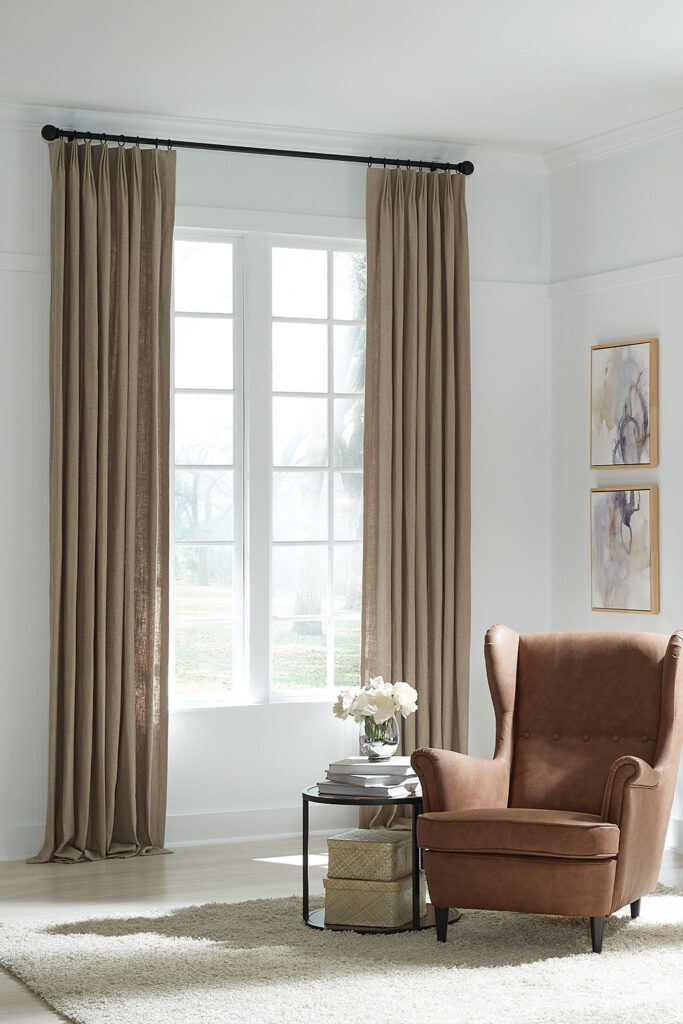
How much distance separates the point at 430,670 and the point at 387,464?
3.16ft

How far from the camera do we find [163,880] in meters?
5.02

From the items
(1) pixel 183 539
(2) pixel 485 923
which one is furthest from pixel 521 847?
(1) pixel 183 539

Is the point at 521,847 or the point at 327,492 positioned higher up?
Answer: the point at 327,492

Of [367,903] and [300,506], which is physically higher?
[300,506]

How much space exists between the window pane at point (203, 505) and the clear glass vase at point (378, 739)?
1.69 metres

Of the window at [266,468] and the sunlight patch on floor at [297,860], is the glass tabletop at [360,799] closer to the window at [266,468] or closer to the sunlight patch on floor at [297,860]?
the sunlight patch on floor at [297,860]

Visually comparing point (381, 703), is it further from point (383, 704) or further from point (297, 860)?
point (297, 860)

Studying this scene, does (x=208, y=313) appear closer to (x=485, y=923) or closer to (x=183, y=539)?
(x=183, y=539)

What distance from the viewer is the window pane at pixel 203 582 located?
5828mm

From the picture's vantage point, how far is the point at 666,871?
5.17 m

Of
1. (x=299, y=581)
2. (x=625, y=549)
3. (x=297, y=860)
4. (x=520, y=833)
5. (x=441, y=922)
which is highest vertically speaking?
(x=625, y=549)

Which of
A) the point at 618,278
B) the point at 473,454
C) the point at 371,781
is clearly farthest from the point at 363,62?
the point at 371,781

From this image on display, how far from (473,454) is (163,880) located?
2484 millimetres

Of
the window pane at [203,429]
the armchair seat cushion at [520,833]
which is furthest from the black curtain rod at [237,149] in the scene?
the armchair seat cushion at [520,833]
